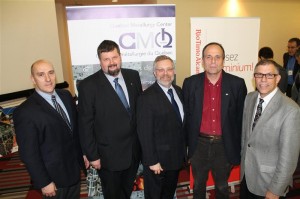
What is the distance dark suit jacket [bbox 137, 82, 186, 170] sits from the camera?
6.61ft

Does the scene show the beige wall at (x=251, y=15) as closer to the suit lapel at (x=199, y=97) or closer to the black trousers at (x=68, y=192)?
the suit lapel at (x=199, y=97)

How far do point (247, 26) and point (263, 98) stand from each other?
Answer: 1.72 m

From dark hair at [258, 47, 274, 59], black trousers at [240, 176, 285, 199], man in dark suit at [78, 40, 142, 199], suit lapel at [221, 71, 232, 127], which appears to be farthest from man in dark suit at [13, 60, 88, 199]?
dark hair at [258, 47, 274, 59]

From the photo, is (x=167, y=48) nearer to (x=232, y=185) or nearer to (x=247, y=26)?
(x=247, y=26)

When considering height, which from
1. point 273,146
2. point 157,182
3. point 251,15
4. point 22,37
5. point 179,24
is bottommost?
point 157,182

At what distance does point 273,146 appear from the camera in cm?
166

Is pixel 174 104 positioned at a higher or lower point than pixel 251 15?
lower

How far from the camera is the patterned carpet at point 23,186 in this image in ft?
10.0

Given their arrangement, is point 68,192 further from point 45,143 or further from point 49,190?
point 45,143

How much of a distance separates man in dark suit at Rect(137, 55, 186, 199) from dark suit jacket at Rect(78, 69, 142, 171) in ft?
0.47

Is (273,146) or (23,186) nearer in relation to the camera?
(273,146)

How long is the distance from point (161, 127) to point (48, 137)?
938 mm

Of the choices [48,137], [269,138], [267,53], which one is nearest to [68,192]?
[48,137]

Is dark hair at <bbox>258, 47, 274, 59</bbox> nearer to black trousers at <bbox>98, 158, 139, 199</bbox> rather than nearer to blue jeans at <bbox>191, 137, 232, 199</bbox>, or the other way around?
blue jeans at <bbox>191, 137, 232, 199</bbox>
